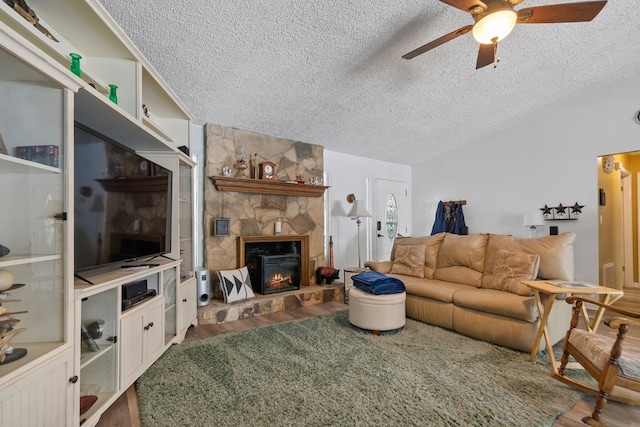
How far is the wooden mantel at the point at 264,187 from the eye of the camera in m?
3.77

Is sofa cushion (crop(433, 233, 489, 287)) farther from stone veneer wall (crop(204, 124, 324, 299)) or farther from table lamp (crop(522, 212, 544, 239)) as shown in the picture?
stone veneer wall (crop(204, 124, 324, 299))

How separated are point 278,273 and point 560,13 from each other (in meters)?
3.70

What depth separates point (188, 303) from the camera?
2961 millimetres

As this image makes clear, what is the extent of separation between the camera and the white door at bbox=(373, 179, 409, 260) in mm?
5647

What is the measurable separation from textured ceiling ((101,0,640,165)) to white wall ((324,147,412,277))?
549 millimetres

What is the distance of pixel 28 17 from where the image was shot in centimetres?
142

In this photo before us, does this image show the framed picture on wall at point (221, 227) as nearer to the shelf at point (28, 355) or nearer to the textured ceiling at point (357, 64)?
the textured ceiling at point (357, 64)

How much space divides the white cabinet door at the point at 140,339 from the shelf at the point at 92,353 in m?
0.08

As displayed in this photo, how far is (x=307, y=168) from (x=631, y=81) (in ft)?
14.2

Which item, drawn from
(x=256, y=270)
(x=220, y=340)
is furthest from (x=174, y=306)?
(x=256, y=270)

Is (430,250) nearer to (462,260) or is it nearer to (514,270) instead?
(462,260)

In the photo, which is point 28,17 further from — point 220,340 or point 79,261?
point 220,340

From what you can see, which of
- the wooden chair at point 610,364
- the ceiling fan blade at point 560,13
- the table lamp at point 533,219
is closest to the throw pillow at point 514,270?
the wooden chair at point 610,364

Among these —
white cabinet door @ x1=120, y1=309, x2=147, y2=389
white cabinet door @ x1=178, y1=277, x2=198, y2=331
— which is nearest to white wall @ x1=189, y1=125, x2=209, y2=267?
white cabinet door @ x1=178, y1=277, x2=198, y2=331
